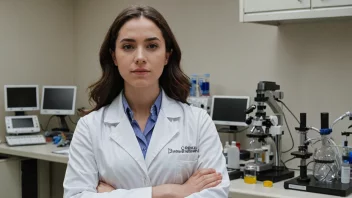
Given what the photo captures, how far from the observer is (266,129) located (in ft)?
8.78

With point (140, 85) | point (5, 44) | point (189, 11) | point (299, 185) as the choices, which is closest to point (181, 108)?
point (140, 85)

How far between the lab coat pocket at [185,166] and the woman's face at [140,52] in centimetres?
26

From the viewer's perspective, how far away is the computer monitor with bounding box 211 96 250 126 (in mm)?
3139

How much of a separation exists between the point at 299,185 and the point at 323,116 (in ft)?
1.33

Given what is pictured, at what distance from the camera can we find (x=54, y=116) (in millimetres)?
4371

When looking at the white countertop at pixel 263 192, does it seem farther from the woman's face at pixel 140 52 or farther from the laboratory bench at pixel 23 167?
the laboratory bench at pixel 23 167

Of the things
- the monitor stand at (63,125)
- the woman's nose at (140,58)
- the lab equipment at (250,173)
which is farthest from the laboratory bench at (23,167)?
the woman's nose at (140,58)

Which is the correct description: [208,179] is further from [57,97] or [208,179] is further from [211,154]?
[57,97]

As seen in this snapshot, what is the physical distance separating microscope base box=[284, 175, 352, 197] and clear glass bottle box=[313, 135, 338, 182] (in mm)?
60

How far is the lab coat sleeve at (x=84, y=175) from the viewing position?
4.76 ft

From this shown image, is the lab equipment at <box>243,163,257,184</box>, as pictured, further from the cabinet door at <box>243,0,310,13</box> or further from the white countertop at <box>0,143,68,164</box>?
the white countertop at <box>0,143,68,164</box>

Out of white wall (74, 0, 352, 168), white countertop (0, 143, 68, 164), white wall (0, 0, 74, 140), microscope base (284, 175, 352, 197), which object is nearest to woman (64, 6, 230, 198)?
microscope base (284, 175, 352, 197)

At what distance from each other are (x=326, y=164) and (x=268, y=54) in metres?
0.99

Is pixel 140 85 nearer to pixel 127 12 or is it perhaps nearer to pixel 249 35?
pixel 127 12
